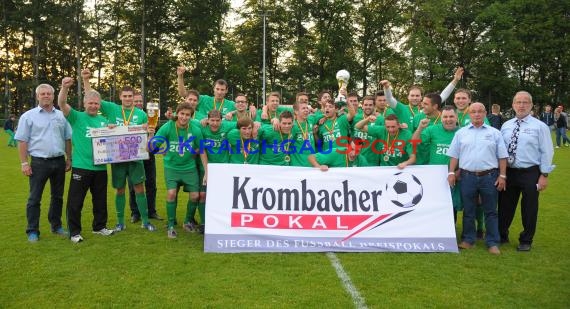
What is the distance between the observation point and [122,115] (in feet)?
23.3

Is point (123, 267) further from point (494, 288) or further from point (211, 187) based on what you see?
point (494, 288)

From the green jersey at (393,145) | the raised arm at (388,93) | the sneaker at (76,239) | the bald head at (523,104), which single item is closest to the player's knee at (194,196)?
the sneaker at (76,239)

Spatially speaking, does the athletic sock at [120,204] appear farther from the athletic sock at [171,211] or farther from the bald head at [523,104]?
the bald head at [523,104]

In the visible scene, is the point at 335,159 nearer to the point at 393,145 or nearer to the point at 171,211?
the point at 393,145

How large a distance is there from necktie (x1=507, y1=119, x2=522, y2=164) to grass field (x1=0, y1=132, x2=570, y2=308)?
4.20 ft

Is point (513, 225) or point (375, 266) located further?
point (513, 225)

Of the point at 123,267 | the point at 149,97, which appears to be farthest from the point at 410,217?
the point at 149,97

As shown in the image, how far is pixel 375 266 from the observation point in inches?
209

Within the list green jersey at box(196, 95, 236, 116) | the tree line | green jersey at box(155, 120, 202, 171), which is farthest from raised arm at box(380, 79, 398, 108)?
the tree line

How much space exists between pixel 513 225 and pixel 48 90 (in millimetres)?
7624

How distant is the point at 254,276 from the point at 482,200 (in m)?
3.25

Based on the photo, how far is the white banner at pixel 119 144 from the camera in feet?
21.1

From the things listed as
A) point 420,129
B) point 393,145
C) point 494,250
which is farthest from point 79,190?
point 494,250

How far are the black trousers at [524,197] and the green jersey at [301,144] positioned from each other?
2827 mm
